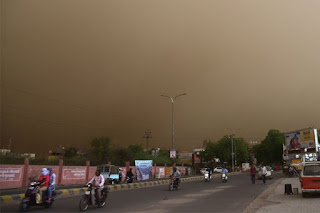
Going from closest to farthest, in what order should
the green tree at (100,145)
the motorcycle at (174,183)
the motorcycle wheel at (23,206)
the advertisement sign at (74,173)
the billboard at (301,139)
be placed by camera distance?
the motorcycle wheel at (23,206)
the motorcycle at (174,183)
the advertisement sign at (74,173)
the billboard at (301,139)
the green tree at (100,145)

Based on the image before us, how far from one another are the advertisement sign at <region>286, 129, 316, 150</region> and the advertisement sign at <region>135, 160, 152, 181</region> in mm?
19404

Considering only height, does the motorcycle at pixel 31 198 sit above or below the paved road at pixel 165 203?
above

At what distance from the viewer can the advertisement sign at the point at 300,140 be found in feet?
129

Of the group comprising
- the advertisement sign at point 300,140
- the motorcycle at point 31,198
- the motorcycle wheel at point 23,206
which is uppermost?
the advertisement sign at point 300,140

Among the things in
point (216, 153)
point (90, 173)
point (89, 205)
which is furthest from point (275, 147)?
point (89, 205)

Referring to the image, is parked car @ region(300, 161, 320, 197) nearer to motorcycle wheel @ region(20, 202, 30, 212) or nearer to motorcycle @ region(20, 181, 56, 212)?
motorcycle @ region(20, 181, 56, 212)

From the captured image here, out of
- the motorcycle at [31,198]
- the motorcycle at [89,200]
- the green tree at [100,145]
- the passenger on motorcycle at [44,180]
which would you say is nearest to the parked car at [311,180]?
the motorcycle at [89,200]

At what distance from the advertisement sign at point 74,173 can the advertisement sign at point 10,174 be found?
17.9 ft

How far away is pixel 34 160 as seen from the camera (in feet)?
86.8

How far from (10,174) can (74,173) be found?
7.83 meters

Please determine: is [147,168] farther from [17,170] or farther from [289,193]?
[289,193]

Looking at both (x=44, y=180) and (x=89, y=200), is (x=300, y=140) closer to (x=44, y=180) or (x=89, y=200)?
(x=89, y=200)

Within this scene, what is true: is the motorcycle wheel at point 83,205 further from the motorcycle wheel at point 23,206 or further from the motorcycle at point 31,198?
the motorcycle wheel at point 23,206

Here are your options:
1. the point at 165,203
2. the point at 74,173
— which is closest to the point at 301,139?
the point at 74,173
